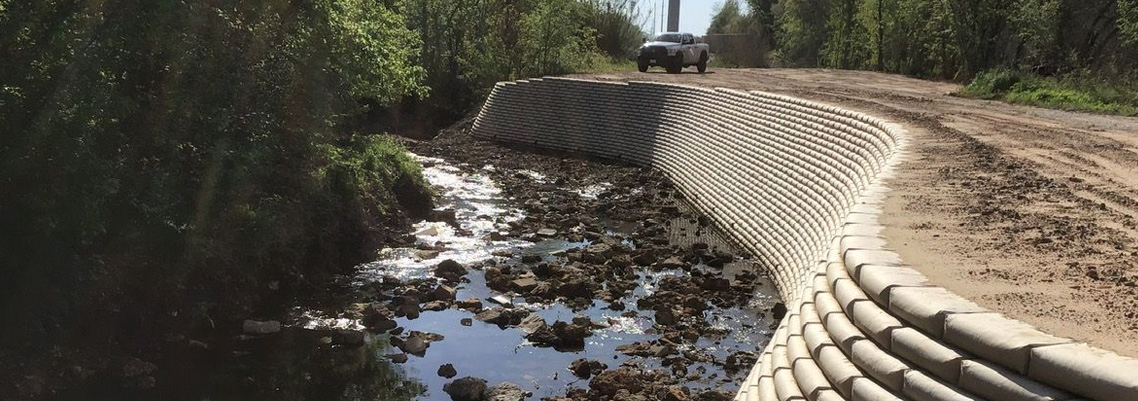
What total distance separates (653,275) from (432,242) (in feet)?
12.7

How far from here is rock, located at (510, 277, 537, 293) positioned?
41.7 feet

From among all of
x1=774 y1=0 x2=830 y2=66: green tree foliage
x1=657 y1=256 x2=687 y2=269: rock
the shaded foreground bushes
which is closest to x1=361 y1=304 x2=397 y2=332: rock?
the shaded foreground bushes

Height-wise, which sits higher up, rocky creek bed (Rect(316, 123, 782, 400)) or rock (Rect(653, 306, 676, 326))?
rock (Rect(653, 306, 676, 326))

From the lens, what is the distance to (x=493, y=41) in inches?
1391

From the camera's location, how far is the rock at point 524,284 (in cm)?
1270

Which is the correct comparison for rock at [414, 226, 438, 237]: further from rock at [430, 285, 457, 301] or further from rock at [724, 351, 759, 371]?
rock at [724, 351, 759, 371]

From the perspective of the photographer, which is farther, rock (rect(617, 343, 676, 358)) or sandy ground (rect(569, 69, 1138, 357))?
rock (rect(617, 343, 676, 358))

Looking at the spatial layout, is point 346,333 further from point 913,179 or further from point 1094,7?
point 1094,7

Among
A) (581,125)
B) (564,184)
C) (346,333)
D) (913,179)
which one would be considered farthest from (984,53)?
(346,333)

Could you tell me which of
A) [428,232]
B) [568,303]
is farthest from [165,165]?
[428,232]

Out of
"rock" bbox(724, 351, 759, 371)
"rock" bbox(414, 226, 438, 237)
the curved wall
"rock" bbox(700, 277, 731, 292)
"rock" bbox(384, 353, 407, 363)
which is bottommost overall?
"rock" bbox(414, 226, 438, 237)

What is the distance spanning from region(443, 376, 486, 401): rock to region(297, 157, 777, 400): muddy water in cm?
9

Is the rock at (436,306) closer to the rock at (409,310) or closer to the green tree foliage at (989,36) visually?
the rock at (409,310)

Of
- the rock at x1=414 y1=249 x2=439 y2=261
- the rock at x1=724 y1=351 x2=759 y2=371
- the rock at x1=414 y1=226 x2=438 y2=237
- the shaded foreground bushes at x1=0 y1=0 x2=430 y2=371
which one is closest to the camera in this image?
the shaded foreground bushes at x1=0 y1=0 x2=430 y2=371
